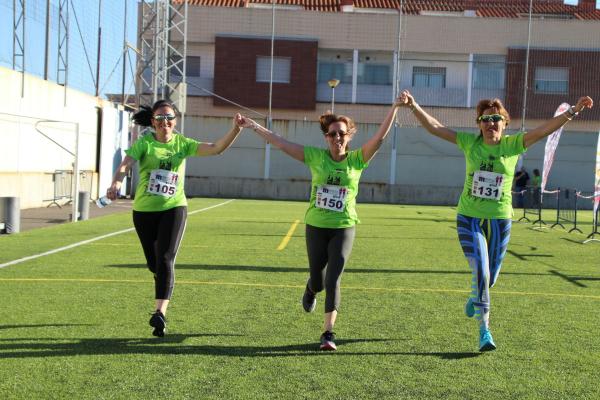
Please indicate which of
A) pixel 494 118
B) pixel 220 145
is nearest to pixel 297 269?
pixel 220 145

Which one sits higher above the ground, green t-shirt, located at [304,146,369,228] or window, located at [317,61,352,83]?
window, located at [317,61,352,83]

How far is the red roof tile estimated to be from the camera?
1967 inches

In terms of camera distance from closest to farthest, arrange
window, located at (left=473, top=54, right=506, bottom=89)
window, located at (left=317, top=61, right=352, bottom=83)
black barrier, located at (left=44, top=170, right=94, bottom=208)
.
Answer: black barrier, located at (left=44, top=170, right=94, bottom=208) < window, located at (left=473, top=54, right=506, bottom=89) < window, located at (left=317, top=61, right=352, bottom=83)

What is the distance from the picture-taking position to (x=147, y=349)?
6641 mm

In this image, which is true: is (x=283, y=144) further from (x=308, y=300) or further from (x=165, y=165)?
(x=308, y=300)

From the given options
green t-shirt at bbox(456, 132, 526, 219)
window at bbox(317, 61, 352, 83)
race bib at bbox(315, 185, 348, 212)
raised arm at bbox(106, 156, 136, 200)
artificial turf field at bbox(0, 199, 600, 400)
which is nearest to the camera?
artificial turf field at bbox(0, 199, 600, 400)

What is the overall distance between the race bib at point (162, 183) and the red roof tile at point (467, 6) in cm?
4241

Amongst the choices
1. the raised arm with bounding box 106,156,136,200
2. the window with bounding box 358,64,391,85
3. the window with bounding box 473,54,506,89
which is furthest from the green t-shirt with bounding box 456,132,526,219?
the window with bounding box 358,64,391,85

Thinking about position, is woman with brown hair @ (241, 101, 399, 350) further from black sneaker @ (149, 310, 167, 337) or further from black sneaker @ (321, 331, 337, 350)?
black sneaker @ (149, 310, 167, 337)

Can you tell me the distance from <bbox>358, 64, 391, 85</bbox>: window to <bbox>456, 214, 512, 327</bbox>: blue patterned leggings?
38.0m

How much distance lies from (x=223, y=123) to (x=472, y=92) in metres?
12.0

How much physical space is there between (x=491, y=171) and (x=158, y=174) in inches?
109

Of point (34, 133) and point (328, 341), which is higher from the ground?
point (34, 133)

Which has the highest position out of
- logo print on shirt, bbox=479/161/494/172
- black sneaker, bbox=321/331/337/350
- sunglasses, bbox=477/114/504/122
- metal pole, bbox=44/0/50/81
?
metal pole, bbox=44/0/50/81
